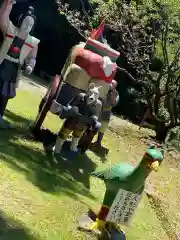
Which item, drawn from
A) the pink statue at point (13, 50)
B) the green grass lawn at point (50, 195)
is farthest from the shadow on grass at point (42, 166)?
the pink statue at point (13, 50)

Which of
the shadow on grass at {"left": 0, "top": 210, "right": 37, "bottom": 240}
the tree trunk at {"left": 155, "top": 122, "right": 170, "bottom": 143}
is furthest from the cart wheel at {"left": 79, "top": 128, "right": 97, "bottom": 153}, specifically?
the tree trunk at {"left": 155, "top": 122, "right": 170, "bottom": 143}

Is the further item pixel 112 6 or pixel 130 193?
pixel 112 6

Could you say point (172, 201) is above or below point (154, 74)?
below

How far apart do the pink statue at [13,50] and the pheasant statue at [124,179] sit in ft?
8.45

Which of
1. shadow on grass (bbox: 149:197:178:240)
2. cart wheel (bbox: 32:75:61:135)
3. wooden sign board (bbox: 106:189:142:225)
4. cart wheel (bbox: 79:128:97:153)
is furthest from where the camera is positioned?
cart wheel (bbox: 79:128:97:153)

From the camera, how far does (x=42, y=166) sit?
6543mm

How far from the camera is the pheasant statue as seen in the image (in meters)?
4.69

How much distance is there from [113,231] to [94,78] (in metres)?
2.76

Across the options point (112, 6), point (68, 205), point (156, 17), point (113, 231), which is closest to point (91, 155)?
point (68, 205)

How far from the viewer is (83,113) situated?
6766 millimetres

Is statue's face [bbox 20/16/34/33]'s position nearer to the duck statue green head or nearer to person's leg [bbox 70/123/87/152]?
person's leg [bbox 70/123/87/152]

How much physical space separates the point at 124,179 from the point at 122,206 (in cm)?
27

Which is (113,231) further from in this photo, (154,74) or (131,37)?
(154,74)

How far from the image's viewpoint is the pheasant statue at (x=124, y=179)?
469 centimetres
